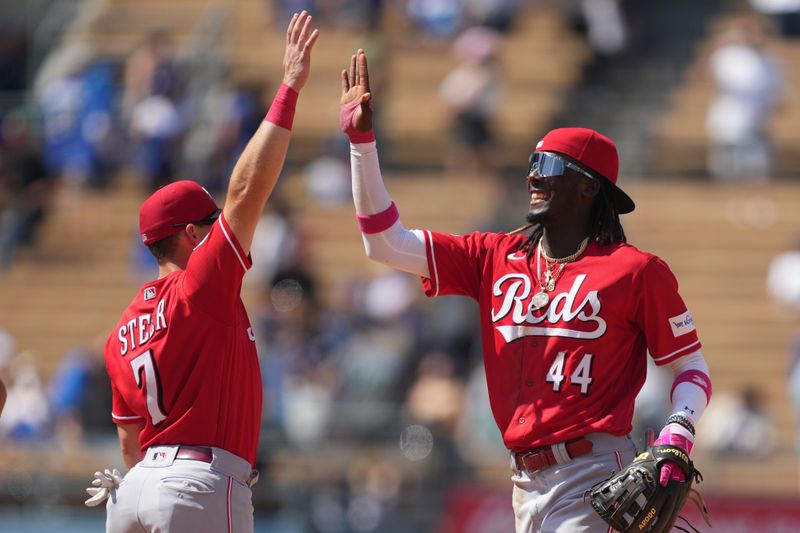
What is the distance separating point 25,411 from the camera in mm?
14094

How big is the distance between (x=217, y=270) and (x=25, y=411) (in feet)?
29.7

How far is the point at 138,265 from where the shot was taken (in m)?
16.2

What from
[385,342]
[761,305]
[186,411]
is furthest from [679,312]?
[761,305]

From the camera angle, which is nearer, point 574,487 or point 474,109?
point 574,487

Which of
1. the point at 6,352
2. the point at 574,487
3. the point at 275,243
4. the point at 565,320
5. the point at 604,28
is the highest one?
the point at 604,28

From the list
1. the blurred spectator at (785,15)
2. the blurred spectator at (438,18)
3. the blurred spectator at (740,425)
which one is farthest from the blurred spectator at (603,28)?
the blurred spectator at (740,425)

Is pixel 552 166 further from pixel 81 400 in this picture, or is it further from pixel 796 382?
pixel 81 400

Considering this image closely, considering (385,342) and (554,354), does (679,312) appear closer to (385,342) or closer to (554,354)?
(554,354)

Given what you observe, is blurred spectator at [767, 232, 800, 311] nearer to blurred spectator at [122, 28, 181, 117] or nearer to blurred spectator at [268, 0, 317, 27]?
blurred spectator at [268, 0, 317, 27]

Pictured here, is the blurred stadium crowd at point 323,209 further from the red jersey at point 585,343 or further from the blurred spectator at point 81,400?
the red jersey at point 585,343

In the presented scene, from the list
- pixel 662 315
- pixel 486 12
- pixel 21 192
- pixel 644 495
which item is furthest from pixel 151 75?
pixel 644 495

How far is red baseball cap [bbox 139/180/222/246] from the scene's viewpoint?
5887 mm

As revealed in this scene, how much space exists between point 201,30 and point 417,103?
2856 mm

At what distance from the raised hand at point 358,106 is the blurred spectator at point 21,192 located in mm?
11761
